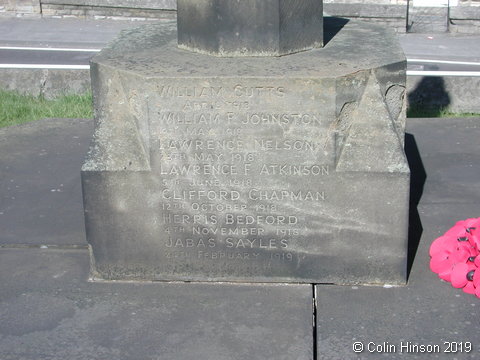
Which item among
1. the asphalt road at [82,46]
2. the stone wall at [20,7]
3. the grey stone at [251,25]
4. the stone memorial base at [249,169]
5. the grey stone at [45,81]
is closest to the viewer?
the stone memorial base at [249,169]

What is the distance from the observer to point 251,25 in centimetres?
420

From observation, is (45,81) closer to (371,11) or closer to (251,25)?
(251,25)

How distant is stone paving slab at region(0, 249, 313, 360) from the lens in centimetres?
362

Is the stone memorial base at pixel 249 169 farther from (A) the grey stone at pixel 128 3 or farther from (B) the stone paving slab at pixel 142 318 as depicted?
(A) the grey stone at pixel 128 3

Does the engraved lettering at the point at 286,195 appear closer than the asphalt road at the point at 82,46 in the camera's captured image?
Yes

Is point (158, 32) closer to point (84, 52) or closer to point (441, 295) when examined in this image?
point (441, 295)

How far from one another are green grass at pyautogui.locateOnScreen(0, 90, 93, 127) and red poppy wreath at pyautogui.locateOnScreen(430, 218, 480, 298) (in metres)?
3.62

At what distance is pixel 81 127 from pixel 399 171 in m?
3.27

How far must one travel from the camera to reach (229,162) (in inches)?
159

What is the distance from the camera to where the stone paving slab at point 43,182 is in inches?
186

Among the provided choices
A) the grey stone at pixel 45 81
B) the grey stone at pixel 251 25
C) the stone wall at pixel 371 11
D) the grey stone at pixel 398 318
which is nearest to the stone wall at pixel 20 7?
the stone wall at pixel 371 11

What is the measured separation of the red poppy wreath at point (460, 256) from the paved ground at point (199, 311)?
0.18 feet

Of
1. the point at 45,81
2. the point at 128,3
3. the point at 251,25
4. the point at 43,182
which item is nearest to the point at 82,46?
the point at 128,3

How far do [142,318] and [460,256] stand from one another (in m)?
1.51
